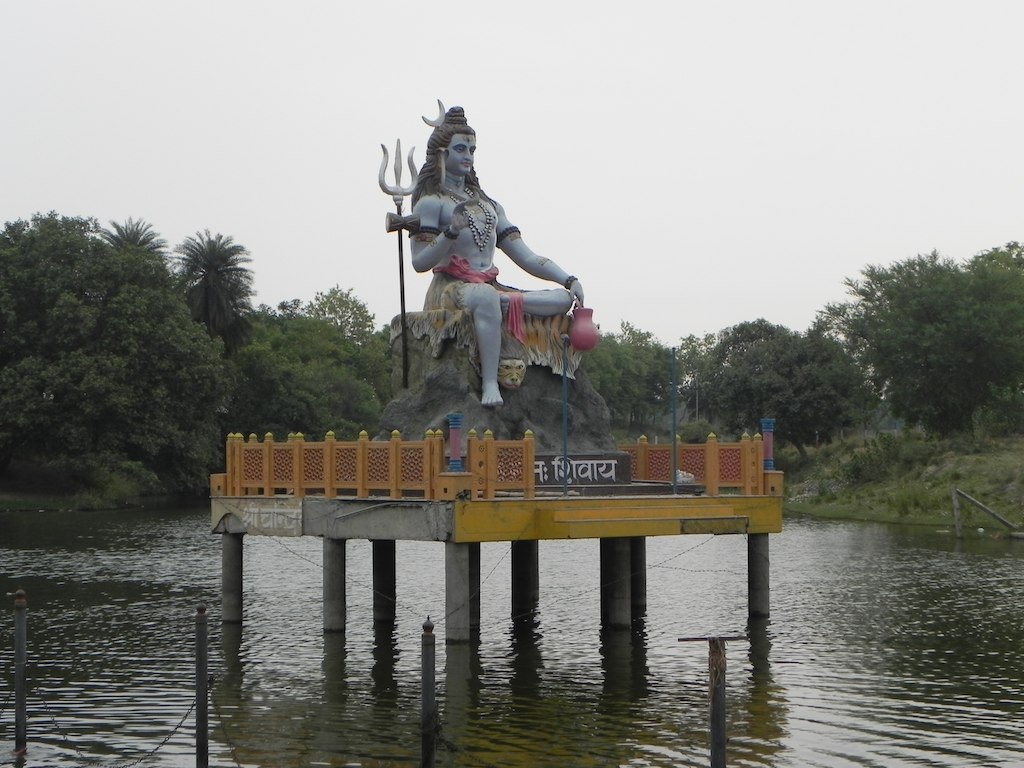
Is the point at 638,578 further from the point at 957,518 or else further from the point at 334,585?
the point at 957,518

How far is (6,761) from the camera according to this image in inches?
581

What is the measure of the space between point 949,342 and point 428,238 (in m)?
40.5

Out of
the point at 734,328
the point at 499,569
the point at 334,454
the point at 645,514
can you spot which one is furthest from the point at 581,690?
the point at 734,328

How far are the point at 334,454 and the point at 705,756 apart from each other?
8549 mm

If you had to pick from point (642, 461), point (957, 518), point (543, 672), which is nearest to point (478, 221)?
point (642, 461)

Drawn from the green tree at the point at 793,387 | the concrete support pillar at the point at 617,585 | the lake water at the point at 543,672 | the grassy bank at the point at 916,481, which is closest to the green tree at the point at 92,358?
the lake water at the point at 543,672

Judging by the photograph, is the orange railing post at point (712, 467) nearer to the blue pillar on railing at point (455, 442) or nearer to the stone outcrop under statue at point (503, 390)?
the stone outcrop under statue at point (503, 390)

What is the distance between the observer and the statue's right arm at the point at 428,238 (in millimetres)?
23141

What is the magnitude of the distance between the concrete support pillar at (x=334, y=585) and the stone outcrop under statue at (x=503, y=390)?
219 centimetres

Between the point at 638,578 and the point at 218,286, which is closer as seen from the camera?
the point at 638,578

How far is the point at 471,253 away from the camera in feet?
77.0

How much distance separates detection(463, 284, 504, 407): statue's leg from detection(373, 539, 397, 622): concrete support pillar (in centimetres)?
340

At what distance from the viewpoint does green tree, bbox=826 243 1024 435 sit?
5859 cm

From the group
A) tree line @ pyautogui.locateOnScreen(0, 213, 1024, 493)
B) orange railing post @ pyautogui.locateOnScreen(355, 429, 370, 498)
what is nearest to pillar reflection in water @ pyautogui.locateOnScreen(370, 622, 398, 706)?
orange railing post @ pyautogui.locateOnScreen(355, 429, 370, 498)
